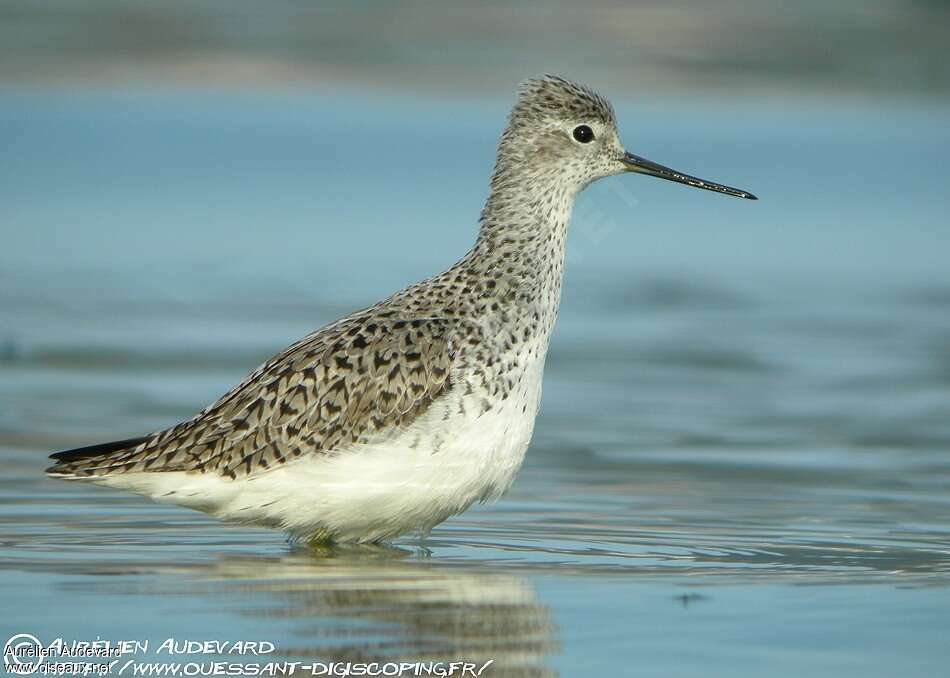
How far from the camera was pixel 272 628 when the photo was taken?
22.4 feet

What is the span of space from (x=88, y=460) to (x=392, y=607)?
1884 mm

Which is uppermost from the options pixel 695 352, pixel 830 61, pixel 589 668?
pixel 830 61

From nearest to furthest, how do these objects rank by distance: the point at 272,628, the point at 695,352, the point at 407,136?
1. the point at 272,628
2. the point at 695,352
3. the point at 407,136

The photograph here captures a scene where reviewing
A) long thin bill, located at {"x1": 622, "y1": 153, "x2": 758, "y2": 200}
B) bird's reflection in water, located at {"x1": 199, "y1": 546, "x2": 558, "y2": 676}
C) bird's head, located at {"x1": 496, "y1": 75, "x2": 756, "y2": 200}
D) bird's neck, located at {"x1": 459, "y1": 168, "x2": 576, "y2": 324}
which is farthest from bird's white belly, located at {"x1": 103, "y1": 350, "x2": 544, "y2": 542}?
long thin bill, located at {"x1": 622, "y1": 153, "x2": 758, "y2": 200}

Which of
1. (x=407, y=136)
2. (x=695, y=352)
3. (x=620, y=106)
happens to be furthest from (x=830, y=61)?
(x=695, y=352)

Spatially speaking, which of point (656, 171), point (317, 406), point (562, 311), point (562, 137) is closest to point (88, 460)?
point (317, 406)

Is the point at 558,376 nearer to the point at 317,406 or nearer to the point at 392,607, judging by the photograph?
the point at 317,406

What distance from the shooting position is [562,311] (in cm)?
1535

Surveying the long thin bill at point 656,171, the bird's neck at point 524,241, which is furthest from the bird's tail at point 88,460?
the long thin bill at point 656,171

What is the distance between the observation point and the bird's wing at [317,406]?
8258 millimetres

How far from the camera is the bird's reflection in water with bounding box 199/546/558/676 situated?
6.57 metres

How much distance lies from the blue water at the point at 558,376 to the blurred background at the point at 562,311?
3 cm

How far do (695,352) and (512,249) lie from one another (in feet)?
16.4

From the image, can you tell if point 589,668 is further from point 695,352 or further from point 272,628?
point 695,352
